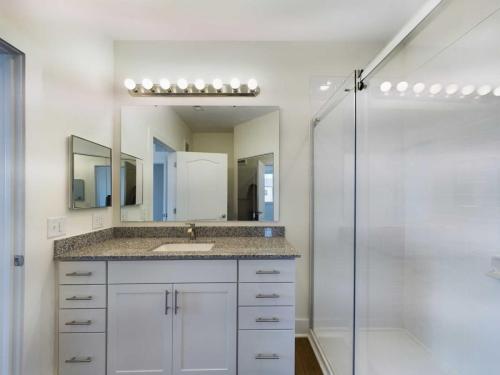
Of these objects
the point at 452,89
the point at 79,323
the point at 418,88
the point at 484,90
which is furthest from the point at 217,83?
the point at 79,323

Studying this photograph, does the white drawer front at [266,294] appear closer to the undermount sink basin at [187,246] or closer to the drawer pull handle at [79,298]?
the undermount sink basin at [187,246]

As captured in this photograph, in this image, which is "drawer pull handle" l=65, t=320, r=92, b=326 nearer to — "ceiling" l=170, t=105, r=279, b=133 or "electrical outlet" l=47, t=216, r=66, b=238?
"electrical outlet" l=47, t=216, r=66, b=238

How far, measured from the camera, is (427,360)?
125 cm

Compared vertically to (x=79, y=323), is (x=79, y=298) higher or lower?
higher

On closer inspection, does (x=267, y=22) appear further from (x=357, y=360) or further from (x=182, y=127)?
(x=357, y=360)

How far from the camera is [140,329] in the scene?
5.16 feet

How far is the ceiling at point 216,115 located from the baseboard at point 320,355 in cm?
177

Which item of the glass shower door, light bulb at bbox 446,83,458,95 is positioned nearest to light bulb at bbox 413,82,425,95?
light bulb at bbox 446,83,458,95

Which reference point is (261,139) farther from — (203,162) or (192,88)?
(192,88)

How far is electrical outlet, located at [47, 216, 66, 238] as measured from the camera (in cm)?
150

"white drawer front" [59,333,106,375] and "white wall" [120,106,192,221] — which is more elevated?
"white wall" [120,106,192,221]

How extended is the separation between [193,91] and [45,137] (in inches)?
43.3

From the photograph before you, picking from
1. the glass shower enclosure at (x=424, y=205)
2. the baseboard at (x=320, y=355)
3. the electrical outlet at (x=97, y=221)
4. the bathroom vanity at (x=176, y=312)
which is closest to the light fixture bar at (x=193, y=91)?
the glass shower enclosure at (x=424, y=205)

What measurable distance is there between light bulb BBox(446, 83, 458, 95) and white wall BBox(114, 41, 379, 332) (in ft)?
3.45
